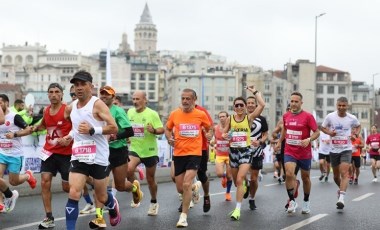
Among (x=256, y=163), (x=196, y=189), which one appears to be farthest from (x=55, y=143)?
(x=256, y=163)

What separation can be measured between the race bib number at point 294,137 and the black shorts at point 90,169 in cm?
444

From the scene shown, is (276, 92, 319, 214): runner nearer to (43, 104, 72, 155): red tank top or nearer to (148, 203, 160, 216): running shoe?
(148, 203, 160, 216): running shoe

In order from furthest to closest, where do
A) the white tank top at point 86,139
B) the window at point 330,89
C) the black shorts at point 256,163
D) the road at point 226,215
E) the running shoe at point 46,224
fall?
the window at point 330,89 → the black shorts at point 256,163 → the road at point 226,215 → the running shoe at point 46,224 → the white tank top at point 86,139

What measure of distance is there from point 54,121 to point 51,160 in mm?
541

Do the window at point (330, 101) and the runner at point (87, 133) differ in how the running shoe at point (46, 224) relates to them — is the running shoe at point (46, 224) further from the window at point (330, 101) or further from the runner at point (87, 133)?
the window at point (330, 101)

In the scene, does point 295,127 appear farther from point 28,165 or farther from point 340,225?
point 28,165

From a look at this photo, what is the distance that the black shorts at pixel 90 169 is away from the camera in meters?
8.95

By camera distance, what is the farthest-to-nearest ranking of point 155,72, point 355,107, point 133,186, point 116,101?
point 155,72 → point 355,107 → point 116,101 → point 133,186

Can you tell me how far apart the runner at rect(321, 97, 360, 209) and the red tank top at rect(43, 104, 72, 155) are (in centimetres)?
541

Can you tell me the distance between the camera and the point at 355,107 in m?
159

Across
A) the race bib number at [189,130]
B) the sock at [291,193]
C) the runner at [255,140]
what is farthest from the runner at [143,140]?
the sock at [291,193]

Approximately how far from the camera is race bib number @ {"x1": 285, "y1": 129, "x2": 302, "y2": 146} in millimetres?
12711

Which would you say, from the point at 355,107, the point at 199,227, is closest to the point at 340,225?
the point at 199,227

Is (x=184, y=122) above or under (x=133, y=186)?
above
